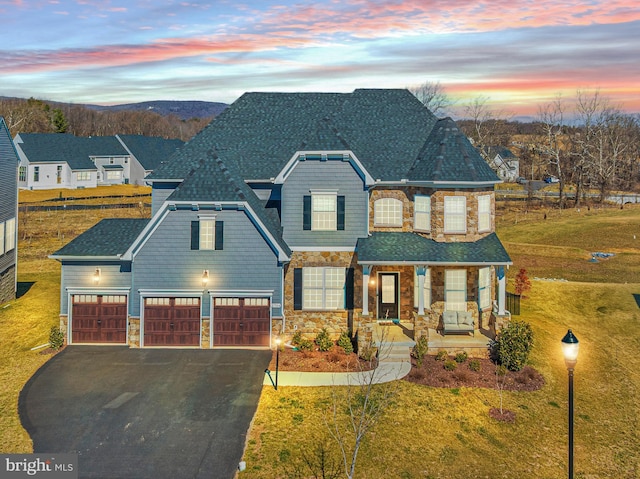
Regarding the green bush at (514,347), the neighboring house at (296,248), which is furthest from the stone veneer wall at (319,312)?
the green bush at (514,347)

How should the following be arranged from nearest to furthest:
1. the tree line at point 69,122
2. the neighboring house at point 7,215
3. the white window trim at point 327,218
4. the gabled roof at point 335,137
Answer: the white window trim at point 327,218, the gabled roof at point 335,137, the neighboring house at point 7,215, the tree line at point 69,122

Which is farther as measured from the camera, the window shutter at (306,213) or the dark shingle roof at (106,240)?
the window shutter at (306,213)

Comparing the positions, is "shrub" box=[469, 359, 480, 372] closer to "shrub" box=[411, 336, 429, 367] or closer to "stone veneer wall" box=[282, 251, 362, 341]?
"shrub" box=[411, 336, 429, 367]

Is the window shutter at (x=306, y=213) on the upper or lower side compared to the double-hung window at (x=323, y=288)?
upper

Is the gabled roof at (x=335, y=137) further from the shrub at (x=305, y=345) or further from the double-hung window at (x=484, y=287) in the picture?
the shrub at (x=305, y=345)

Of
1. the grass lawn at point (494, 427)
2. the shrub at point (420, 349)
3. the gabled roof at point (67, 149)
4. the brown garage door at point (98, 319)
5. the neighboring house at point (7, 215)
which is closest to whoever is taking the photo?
the grass lawn at point (494, 427)

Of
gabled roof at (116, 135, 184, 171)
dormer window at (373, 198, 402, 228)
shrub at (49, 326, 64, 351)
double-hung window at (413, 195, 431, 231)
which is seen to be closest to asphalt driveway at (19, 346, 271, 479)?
shrub at (49, 326, 64, 351)

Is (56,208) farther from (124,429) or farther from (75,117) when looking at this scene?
(75,117)

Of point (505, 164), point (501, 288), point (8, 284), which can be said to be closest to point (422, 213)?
point (501, 288)
